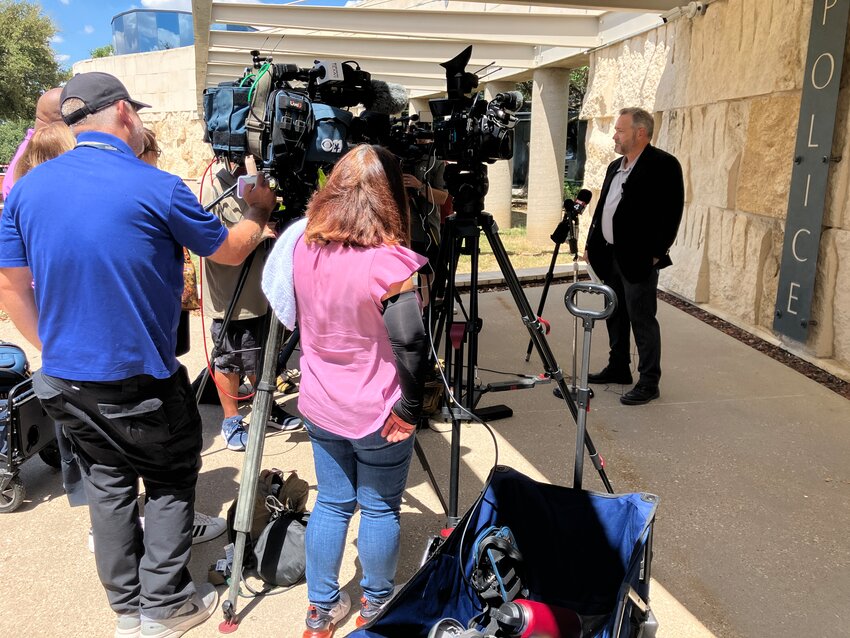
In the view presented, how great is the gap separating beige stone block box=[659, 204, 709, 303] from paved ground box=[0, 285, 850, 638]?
5.31 feet

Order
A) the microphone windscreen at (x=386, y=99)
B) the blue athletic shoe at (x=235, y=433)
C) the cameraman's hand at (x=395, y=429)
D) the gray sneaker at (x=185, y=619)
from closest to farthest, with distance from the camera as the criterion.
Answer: the cameraman's hand at (x=395, y=429), the gray sneaker at (x=185, y=619), the microphone windscreen at (x=386, y=99), the blue athletic shoe at (x=235, y=433)

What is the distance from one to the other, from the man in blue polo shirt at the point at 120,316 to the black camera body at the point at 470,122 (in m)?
0.72

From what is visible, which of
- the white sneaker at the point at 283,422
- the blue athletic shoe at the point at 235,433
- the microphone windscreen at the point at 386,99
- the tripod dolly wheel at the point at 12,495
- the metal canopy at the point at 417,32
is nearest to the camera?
the microphone windscreen at the point at 386,99

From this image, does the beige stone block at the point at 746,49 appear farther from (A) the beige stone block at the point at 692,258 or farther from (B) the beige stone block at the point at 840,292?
(B) the beige stone block at the point at 840,292

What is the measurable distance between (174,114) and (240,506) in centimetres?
2397

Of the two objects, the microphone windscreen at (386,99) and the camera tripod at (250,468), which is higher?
the microphone windscreen at (386,99)

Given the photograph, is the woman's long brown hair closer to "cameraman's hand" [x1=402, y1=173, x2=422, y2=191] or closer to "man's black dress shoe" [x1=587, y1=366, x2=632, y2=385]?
"cameraman's hand" [x1=402, y1=173, x2=422, y2=191]

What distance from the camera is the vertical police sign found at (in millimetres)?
4082

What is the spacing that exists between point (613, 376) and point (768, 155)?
2.31 meters

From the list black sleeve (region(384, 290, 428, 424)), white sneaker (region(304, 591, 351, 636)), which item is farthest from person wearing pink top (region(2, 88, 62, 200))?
white sneaker (region(304, 591, 351, 636))

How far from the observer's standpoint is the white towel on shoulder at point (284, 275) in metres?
1.90

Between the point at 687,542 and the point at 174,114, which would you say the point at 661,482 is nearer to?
the point at 687,542

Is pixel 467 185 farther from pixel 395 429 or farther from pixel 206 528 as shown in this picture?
pixel 206 528

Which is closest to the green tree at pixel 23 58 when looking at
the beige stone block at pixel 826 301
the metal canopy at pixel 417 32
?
the metal canopy at pixel 417 32
